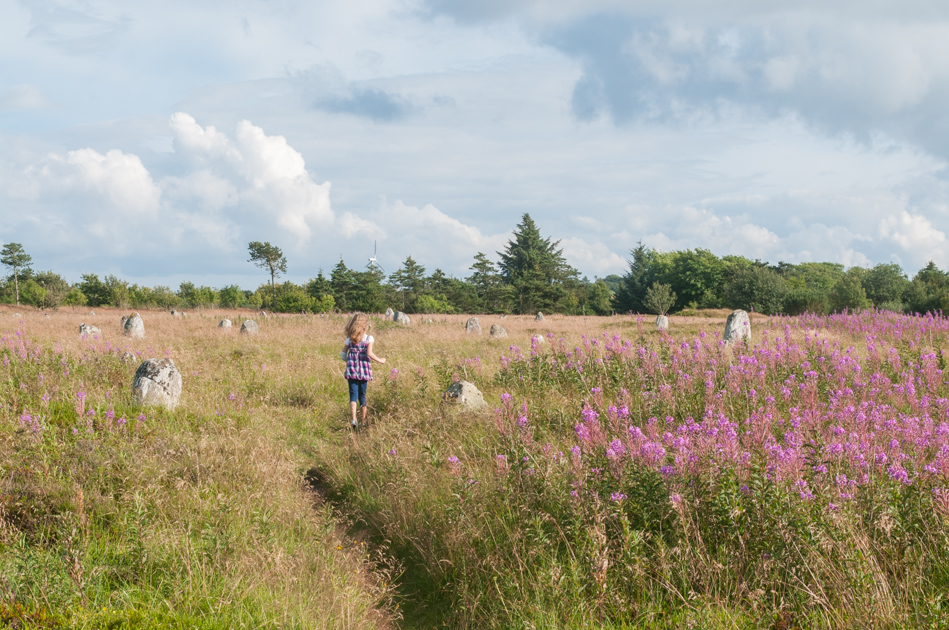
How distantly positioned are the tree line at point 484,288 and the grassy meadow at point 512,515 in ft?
141

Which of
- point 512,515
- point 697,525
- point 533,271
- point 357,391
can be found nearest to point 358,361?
point 357,391

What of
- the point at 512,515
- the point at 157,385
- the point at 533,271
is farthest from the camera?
the point at 533,271

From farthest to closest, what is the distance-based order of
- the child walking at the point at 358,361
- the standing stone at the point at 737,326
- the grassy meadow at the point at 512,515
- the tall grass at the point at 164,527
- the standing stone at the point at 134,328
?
the standing stone at the point at 134,328, the standing stone at the point at 737,326, the child walking at the point at 358,361, the tall grass at the point at 164,527, the grassy meadow at the point at 512,515

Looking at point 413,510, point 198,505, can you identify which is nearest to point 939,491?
point 413,510

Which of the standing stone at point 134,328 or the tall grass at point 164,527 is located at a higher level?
the standing stone at point 134,328

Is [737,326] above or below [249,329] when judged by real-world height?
above

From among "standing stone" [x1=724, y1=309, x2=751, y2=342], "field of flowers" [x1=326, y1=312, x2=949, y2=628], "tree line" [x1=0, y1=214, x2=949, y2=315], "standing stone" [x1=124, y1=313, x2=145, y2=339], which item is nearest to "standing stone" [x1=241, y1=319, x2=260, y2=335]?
"standing stone" [x1=124, y1=313, x2=145, y2=339]

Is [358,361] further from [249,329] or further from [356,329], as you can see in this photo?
[249,329]

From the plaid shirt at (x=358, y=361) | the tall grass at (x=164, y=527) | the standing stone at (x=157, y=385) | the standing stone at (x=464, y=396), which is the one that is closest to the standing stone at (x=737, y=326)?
the standing stone at (x=464, y=396)

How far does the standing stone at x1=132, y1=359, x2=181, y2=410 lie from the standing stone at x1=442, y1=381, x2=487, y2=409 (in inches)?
170

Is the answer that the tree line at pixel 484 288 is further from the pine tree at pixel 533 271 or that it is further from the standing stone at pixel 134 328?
the standing stone at pixel 134 328

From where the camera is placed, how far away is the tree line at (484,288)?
5256 centimetres

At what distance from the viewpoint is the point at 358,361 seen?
909 centimetres

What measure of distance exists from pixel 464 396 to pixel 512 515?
3909 millimetres
